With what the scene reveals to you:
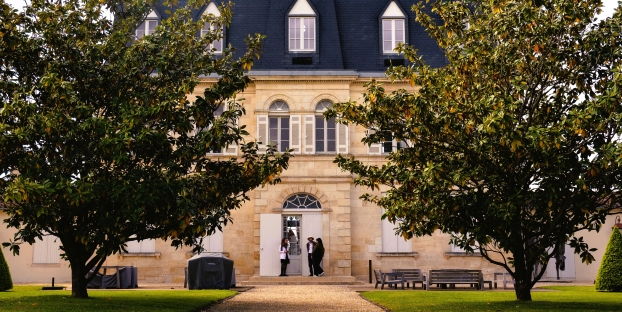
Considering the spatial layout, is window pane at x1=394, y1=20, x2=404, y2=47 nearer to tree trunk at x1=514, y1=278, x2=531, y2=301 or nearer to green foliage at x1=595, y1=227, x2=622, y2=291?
green foliage at x1=595, y1=227, x2=622, y2=291

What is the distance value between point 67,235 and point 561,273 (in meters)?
24.1

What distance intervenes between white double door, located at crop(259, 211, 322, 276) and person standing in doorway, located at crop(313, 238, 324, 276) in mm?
732

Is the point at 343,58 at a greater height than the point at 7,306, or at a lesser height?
greater

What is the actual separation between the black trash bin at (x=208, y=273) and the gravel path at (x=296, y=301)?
181cm

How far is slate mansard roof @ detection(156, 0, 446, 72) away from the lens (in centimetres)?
3381

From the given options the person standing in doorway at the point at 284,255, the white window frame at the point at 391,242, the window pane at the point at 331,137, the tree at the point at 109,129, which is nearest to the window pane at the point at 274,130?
the window pane at the point at 331,137

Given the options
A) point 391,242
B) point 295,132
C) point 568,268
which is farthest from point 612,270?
point 295,132

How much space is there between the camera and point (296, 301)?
20.3 metres

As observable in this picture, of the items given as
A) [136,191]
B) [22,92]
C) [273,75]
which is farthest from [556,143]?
[273,75]

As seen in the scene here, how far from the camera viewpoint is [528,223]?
1702 cm

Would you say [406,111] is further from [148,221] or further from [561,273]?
[561,273]

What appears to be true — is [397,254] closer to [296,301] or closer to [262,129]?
[262,129]

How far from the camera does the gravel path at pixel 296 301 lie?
58.5 ft

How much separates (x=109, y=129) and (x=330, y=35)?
19412mm
